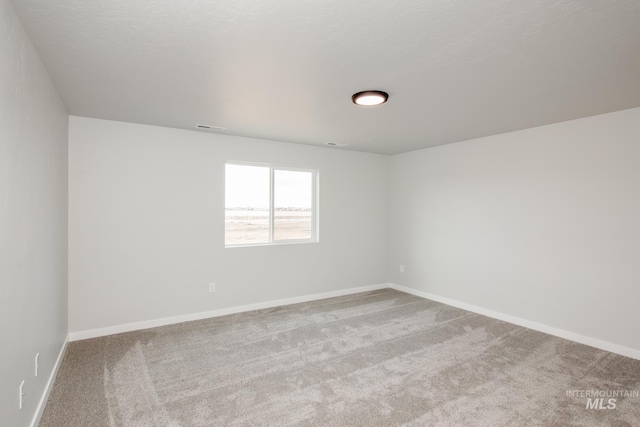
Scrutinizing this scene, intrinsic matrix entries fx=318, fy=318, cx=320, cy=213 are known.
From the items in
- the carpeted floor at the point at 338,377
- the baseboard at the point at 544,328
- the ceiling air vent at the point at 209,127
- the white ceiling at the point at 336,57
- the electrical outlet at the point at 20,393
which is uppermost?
the ceiling air vent at the point at 209,127

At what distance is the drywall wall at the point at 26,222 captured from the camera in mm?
1537

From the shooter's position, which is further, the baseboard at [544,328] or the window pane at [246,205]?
the window pane at [246,205]

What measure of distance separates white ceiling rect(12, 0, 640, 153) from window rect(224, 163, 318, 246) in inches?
47.9

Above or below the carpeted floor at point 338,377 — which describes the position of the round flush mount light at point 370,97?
above

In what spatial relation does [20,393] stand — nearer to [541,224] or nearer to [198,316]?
[198,316]

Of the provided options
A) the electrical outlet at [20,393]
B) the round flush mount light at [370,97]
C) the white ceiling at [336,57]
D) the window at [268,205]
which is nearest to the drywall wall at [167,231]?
the window at [268,205]

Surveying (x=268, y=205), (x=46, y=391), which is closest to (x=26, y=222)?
(x=46, y=391)

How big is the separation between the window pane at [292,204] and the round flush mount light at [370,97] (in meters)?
2.23

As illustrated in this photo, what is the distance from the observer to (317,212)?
505 centimetres

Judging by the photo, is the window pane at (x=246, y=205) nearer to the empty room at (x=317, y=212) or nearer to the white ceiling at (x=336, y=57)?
the empty room at (x=317, y=212)

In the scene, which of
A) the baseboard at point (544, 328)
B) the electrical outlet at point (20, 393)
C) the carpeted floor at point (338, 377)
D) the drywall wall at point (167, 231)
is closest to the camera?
the electrical outlet at point (20, 393)

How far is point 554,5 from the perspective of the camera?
1.54 meters

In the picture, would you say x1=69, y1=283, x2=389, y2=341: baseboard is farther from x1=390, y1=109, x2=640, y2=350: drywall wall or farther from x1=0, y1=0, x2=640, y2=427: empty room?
x1=390, y1=109, x2=640, y2=350: drywall wall

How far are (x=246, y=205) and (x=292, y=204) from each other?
29.0 inches
